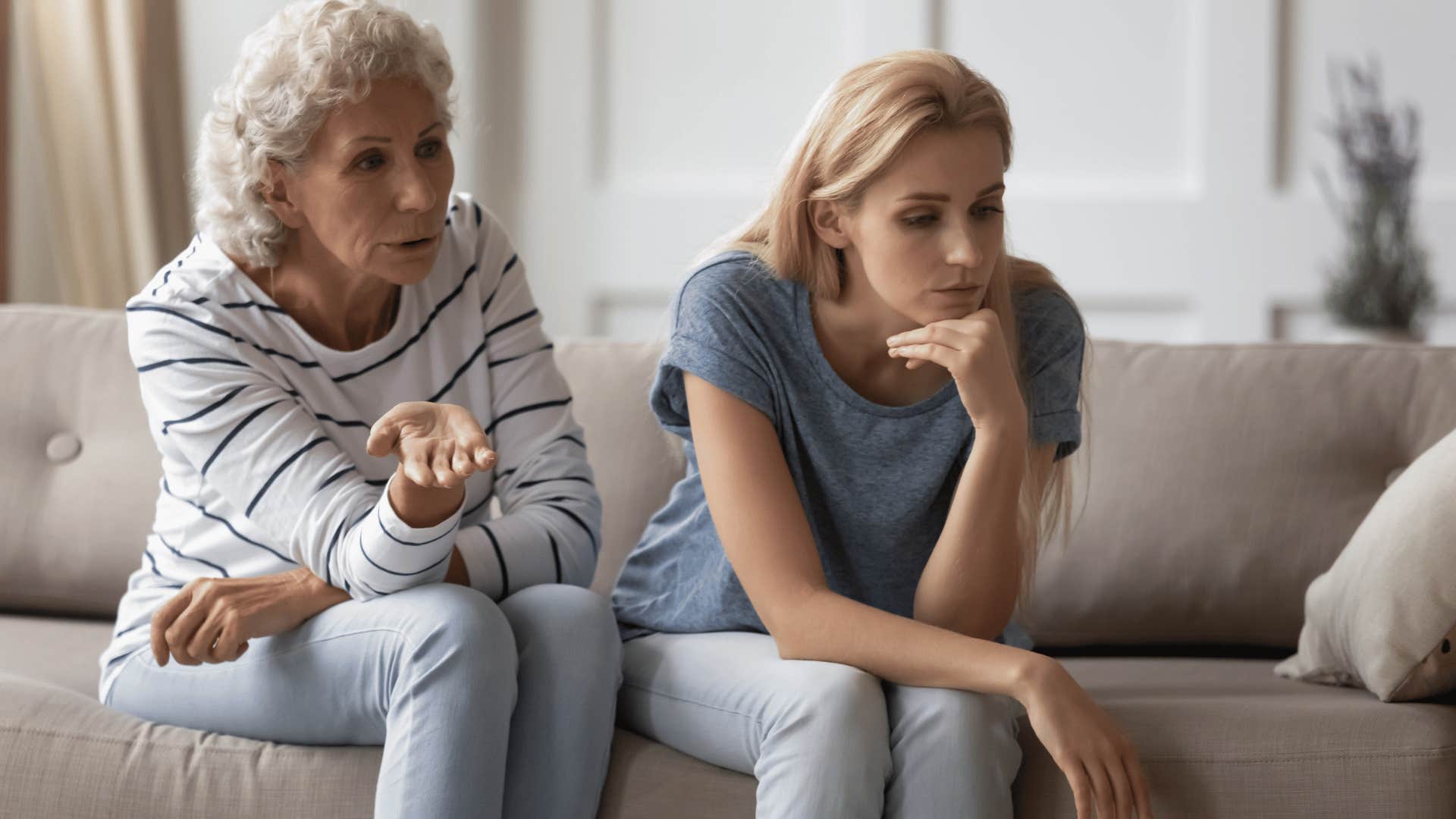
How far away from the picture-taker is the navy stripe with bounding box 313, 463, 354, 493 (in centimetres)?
129

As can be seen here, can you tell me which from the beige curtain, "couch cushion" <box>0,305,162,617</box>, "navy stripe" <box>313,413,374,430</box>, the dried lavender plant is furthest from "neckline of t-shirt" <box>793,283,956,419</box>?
the beige curtain

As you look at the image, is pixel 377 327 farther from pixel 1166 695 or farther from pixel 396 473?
pixel 1166 695

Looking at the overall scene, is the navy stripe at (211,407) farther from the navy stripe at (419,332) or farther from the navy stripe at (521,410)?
the navy stripe at (521,410)

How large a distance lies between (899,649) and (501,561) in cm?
40

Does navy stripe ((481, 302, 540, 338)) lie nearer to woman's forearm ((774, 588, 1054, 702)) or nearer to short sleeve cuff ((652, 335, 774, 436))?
short sleeve cuff ((652, 335, 774, 436))

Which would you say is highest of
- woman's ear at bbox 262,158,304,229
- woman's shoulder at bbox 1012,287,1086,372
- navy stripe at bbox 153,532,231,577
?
woman's ear at bbox 262,158,304,229

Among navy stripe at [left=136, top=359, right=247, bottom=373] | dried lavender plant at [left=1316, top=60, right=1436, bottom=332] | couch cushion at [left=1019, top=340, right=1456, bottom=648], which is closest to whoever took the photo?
navy stripe at [left=136, top=359, right=247, bottom=373]

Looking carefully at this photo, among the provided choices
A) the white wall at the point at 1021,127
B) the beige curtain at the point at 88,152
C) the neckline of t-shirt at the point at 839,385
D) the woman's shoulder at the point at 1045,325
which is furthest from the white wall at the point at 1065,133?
the neckline of t-shirt at the point at 839,385

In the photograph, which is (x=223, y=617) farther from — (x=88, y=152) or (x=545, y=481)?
(x=88, y=152)

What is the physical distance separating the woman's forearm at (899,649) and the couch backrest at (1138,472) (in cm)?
47

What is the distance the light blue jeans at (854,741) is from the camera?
43.7 inches

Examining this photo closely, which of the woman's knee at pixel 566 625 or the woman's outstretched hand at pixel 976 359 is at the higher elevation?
the woman's outstretched hand at pixel 976 359

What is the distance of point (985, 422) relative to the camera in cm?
126

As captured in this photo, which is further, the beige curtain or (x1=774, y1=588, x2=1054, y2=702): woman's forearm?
the beige curtain
